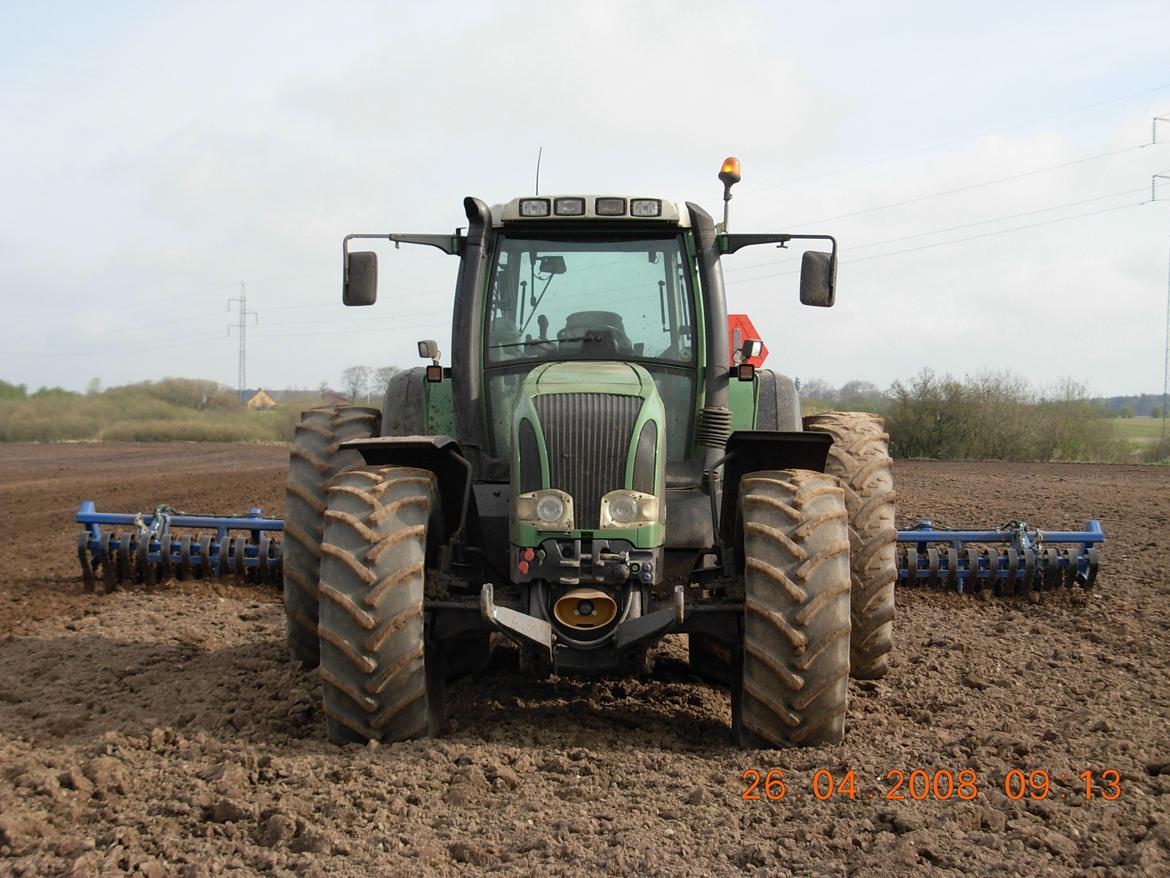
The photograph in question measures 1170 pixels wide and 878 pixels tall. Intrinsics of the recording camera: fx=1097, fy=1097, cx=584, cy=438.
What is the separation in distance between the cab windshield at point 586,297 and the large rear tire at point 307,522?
45.0 inches

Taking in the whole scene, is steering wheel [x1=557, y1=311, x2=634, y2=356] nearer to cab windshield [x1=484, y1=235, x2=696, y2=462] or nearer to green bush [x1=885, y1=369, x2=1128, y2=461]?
cab windshield [x1=484, y1=235, x2=696, y2=462]

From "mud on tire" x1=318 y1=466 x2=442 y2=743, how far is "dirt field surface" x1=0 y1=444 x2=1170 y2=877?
16 cm

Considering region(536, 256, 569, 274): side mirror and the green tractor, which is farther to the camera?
region(536, 256, 569, 274): side mirror

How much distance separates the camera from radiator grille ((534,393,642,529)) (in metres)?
5.00

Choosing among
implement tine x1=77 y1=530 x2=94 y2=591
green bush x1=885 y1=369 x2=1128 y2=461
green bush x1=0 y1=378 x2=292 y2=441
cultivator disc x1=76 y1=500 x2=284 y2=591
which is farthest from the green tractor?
green bush x1=0 y1=378 x2=292 y2=441

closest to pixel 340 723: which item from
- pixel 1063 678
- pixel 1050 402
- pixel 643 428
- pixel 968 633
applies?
pixel 643 428

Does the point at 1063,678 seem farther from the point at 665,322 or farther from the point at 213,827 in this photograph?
the point at 213,827

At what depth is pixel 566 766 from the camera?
460cm

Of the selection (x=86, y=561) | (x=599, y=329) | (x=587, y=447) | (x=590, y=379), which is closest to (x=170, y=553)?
(x=86, y=561)

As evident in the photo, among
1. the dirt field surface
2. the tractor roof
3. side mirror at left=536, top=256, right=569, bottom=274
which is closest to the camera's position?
the dirt field surface

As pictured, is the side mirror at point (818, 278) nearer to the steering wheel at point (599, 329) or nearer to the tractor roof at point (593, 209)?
the tractor roof at point (593, 209)

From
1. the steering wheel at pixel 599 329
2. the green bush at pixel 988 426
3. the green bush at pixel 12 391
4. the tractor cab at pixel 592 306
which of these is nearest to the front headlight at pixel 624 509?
the tractor cab at pixel 592 306

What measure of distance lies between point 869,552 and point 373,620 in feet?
9.27

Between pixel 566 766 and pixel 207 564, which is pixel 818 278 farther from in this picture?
pixel 207 564
